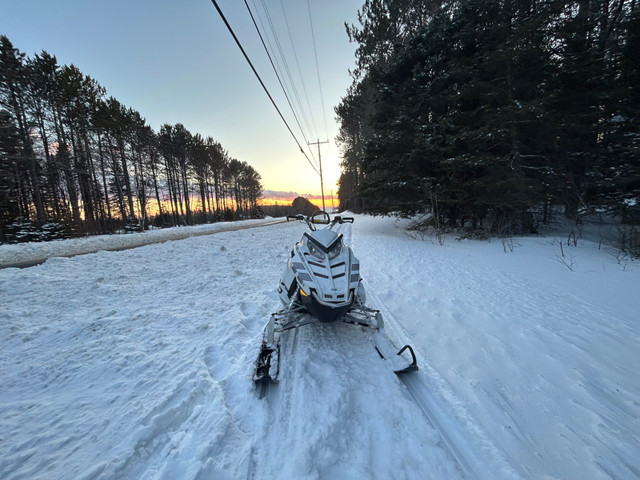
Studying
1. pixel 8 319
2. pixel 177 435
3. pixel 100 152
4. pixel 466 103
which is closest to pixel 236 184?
pixel 100 152

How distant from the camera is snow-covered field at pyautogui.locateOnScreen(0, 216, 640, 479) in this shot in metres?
1.56

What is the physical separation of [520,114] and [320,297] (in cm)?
1001

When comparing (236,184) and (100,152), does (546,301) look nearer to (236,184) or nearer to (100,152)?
(100,152)

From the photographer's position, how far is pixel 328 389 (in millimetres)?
2193

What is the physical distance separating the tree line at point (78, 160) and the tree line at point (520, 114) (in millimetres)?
21873

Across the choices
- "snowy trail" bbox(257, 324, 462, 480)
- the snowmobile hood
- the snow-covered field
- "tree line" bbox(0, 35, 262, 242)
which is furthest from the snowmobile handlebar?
"tree line" bbox(0, 35, 262, 242)

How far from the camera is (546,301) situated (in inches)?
150

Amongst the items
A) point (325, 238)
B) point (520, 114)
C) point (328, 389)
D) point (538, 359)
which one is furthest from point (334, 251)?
point (520, 114)

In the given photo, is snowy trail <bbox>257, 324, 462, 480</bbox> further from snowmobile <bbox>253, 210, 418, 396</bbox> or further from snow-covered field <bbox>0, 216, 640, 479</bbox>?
snowmobile <bbox>253, 210, 418, 396</bbox>

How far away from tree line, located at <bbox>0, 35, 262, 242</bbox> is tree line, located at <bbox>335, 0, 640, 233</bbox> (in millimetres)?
21873

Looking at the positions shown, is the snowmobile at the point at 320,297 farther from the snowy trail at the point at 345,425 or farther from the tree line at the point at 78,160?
the tree line at the point at 78,160

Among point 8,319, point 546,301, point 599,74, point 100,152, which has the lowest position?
point 546,301

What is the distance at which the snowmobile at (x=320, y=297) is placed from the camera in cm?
253

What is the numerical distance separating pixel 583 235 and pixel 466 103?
707 centimetres
